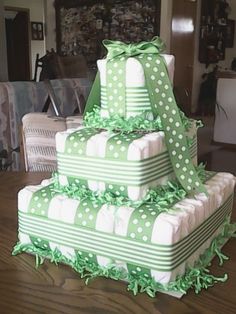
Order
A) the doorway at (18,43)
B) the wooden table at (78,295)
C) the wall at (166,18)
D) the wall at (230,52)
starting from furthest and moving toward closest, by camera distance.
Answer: the doorway at (18,43) < the wall at (230,52) < the wall at (166,18) < the wooden table at (78,295)

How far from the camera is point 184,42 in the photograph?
657 cm

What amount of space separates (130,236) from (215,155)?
3.79 m

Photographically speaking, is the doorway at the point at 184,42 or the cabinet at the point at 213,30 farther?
the cabinet at the point at 213,30

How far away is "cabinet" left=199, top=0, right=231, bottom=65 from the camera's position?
22.7 feet

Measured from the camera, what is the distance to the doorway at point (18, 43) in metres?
8.52

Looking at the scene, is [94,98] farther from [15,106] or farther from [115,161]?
[15,106]

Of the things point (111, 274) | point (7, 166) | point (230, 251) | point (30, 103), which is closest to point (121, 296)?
point (111, 274)

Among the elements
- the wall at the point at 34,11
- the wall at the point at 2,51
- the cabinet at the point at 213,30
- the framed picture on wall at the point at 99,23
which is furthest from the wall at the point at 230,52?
the wall at the point at 2,51

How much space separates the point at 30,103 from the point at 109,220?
240 cm

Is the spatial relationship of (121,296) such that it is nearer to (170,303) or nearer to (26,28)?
(170,303)

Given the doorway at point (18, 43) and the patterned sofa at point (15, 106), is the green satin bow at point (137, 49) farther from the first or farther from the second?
the doorway at point (18, 43)

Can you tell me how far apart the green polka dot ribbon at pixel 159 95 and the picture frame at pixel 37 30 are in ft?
27.6

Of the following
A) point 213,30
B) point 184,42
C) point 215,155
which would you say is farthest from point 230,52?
point 215,155

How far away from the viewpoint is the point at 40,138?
1.81 m
